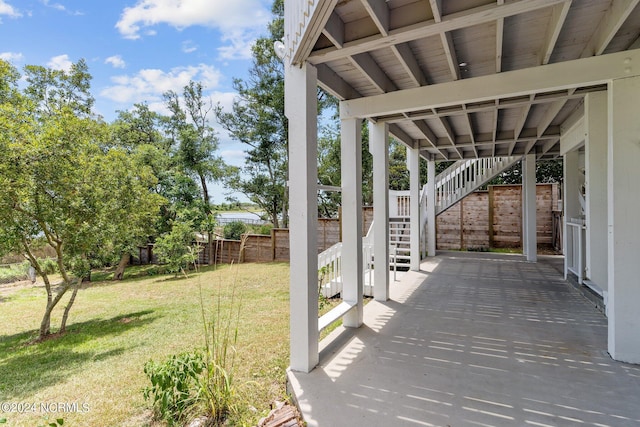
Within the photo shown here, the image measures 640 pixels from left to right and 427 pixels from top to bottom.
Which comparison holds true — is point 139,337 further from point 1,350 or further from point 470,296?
point 470,296

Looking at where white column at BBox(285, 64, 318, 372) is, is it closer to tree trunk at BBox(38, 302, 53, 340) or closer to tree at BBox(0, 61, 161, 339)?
tree at BBox(0, 61, 161, 339)

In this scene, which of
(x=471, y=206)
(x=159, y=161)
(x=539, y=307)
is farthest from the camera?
(x=159, y=161)

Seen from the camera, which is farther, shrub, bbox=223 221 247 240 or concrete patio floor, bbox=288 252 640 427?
shrub, bbox=223 221 247 240

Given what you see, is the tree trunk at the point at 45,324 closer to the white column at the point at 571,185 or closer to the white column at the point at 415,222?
the white column at the point at 415,222

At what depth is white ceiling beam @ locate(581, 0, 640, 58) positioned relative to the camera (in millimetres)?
2033

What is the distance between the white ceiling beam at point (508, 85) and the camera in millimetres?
2562

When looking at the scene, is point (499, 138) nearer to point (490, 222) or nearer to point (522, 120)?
point (522, 120)

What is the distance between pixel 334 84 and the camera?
3.34 m

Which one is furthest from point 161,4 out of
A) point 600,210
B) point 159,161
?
point 600,210

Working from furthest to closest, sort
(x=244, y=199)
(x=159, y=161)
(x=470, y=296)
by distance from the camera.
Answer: (x=244, y=199), (x=159, y=161), (x=470, y=296)

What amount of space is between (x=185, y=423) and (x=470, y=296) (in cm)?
413

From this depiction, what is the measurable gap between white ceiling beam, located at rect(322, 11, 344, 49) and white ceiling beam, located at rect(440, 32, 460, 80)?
31.8 inches

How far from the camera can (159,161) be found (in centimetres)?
1256

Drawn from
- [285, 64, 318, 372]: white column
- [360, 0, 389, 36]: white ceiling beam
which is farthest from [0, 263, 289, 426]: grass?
[360, 0, 389, 36]: white ceiling beam
